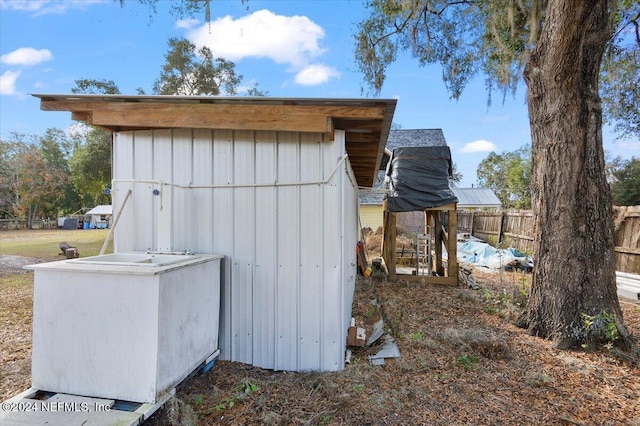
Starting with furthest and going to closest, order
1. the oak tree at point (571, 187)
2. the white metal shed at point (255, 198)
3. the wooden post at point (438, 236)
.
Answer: the wooden post at point (438, 236) < the oak tree at point (571, 187) < the white metal shed at point (255, 198)

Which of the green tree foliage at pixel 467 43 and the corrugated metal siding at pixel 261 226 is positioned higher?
the green tree foliage at pixel 467 43

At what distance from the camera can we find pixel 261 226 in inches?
118

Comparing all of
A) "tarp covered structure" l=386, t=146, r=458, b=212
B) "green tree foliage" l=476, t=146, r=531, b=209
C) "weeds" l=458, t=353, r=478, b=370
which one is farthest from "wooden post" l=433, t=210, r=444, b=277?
"green tree foliage" l=476, t=146, r=531, b=209

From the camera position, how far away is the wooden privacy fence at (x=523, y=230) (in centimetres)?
652

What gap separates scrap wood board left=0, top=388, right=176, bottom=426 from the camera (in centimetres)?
183

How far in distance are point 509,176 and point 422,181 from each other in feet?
82.9

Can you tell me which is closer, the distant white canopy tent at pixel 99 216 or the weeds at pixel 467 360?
the weeds at pixel 467 360

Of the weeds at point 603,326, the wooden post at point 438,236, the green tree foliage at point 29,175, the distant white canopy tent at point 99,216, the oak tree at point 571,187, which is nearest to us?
the weeds at point 603,326

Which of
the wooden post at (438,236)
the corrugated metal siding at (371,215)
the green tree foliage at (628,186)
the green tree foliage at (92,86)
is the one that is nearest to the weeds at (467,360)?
the wooden post at (438,236)

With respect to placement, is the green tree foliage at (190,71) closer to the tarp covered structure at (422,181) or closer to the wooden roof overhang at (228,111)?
the tarp covered structure at (422,181)

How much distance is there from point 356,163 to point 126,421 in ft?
14.6

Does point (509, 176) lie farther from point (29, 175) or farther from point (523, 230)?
point (29, 175)

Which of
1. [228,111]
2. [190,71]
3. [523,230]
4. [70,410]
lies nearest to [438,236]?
[523,230]

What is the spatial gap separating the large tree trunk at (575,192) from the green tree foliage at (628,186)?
48.4ft
